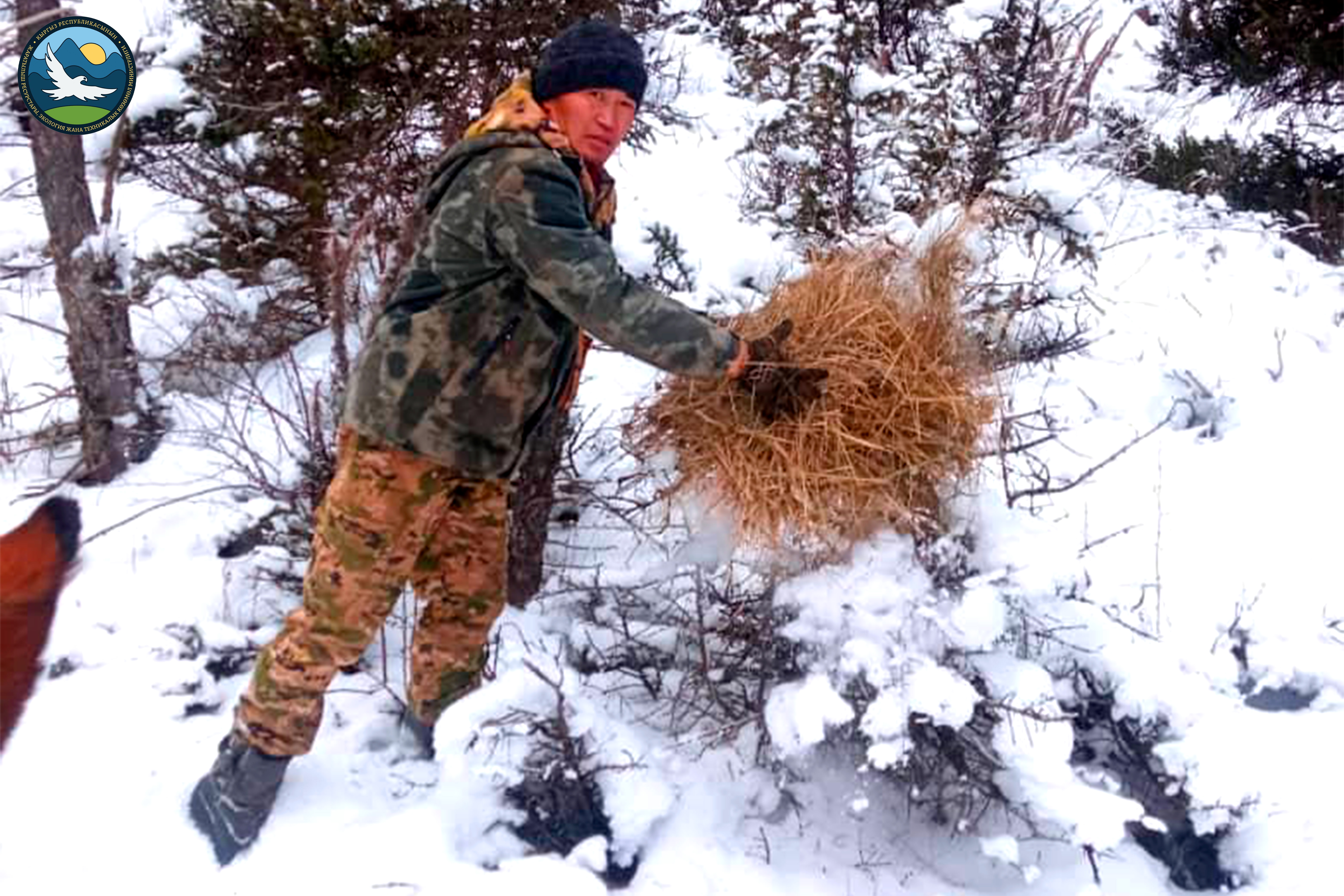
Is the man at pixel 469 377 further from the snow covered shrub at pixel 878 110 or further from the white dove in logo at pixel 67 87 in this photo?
the white dove in logo at pixel 67 87

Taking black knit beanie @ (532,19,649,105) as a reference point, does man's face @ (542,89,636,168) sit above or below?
below

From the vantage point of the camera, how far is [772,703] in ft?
7.73

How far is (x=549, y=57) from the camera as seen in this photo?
7.56 ft

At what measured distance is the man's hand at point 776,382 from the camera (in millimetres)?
2264

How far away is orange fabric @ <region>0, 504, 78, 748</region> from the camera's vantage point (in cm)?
153

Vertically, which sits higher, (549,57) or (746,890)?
(549,57)

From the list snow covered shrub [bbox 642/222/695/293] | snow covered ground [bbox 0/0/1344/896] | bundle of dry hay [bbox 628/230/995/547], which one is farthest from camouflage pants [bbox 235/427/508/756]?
snow covered shrub [bbox 642/222/695/293]

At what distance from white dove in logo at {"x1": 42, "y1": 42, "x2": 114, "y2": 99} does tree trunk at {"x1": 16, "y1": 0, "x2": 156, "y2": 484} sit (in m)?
0.10

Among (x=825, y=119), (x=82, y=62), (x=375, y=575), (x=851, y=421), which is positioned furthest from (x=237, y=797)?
(x=825, y=119)

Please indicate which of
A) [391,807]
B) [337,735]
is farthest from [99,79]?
[391,807]

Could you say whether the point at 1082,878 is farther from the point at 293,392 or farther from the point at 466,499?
the point at 293,392

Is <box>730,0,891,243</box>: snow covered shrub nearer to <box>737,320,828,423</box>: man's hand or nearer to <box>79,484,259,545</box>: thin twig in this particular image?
<box>737,320,828,423</box>: man's hand

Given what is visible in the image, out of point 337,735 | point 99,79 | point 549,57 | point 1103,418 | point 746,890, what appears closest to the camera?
point 549,57

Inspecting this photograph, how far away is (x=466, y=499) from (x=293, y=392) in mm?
1002
